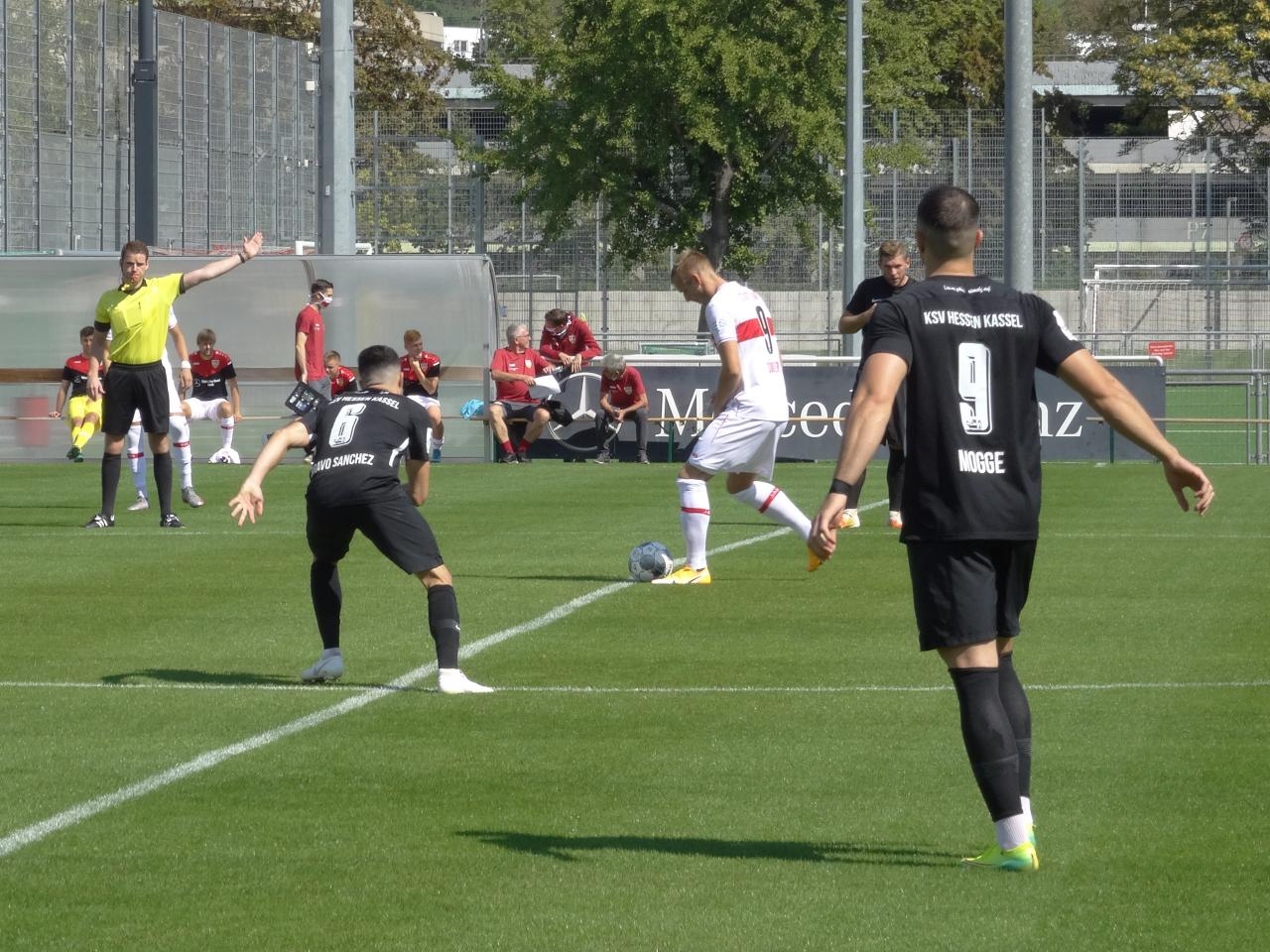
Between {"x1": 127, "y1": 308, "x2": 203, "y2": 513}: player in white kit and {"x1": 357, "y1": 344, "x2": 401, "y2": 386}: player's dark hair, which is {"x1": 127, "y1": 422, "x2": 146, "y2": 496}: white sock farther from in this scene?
{"x1": 357, "y1": 344, "x2": 401, "y2": 386}: player's dark hair

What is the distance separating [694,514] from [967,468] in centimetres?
712

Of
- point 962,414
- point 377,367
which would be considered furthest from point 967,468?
point 377,367

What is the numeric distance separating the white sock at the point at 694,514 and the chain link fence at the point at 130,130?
86.8ft

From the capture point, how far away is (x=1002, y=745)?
5809 millimetres

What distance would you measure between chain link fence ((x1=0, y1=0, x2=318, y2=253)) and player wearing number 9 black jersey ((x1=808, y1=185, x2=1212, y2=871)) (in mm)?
33198

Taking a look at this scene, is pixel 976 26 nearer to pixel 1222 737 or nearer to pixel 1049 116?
pixel 1049 116

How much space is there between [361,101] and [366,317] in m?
43.9

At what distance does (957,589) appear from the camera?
580 cm

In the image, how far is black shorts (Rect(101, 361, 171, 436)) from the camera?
54.2 ft

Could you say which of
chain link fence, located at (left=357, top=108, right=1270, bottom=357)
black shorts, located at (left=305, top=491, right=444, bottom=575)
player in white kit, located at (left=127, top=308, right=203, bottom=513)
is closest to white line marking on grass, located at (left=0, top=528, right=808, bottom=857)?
black shorts, located at (left=305, top=491, right=444, bottom=575)

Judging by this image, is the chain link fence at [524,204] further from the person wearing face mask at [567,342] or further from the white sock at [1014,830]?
the white sock at [1014,830]

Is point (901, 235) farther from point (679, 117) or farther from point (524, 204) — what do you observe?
point (524, 204)

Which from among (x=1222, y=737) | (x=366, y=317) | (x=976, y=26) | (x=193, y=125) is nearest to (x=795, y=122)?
(x=193, y=125)

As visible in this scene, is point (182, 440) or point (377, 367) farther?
point (182, 440)
